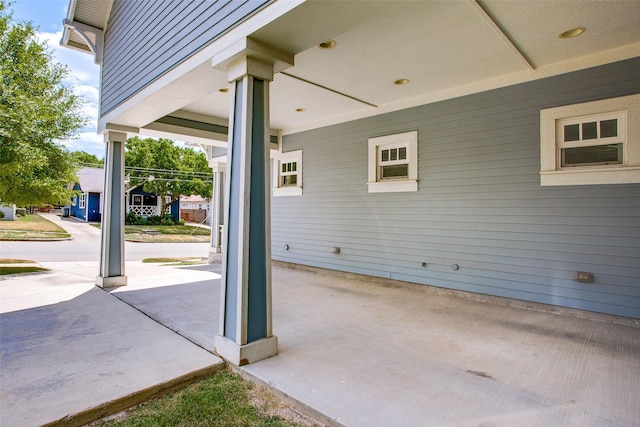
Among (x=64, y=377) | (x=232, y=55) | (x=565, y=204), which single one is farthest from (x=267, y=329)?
(x=565, y=204)

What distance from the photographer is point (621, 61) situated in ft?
12.4

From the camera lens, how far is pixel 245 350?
2.74 metres

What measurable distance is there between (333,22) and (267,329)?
8.44 ft

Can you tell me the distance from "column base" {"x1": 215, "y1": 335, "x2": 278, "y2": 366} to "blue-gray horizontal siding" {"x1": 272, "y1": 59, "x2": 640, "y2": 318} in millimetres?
3305

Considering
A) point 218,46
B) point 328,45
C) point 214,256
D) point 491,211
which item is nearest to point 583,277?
point 491,211

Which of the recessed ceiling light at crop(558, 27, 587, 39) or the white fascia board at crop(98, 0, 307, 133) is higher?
the recessed ceiling light at crop(558, 27, 587, 39)

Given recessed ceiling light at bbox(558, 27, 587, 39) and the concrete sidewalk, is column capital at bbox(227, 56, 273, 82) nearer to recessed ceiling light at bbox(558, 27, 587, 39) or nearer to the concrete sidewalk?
the concrete sidewalk

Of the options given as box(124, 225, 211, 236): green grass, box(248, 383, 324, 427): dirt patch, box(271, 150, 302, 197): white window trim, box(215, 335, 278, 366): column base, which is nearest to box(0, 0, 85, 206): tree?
box(271, 150, 302, 197): white window trim

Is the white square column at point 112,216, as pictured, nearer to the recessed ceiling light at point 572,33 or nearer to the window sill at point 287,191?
the window sill at point 287,191

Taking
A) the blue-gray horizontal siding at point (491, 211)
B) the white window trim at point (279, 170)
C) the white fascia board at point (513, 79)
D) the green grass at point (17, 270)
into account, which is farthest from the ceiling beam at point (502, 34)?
the green grass at point (17, 270)

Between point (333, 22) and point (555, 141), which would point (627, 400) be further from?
point (333, 22)

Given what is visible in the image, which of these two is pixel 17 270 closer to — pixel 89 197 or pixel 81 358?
pixel 81 358

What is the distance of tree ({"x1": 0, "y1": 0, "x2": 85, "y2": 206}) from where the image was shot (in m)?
6.52

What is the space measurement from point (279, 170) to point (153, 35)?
159 inches
